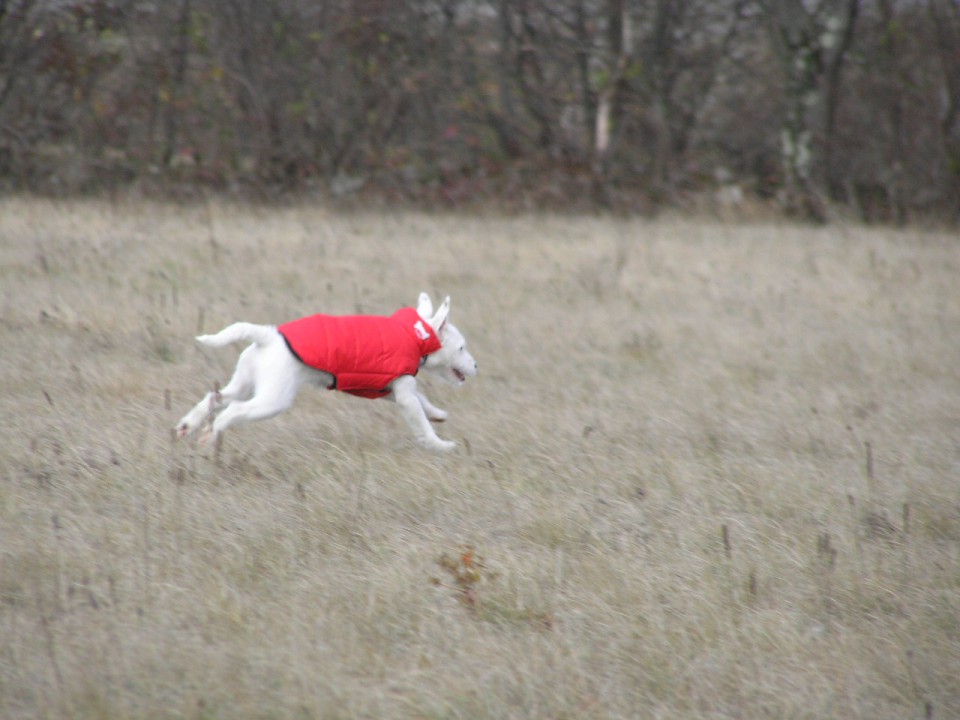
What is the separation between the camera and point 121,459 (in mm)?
4766

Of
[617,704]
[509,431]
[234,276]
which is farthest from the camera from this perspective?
[234,276]

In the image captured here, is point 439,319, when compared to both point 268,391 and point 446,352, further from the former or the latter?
point 268,391

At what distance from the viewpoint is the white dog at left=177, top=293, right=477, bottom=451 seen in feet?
16.2

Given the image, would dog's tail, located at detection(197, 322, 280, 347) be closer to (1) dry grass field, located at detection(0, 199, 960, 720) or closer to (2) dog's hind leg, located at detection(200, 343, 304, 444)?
(2) dog's hind leg, located at detection(200, 343, 304, 444)

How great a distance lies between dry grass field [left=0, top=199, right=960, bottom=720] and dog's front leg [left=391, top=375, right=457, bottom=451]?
103mm

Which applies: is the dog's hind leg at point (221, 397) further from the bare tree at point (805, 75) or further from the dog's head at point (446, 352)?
the bare tree at point (805, 75)

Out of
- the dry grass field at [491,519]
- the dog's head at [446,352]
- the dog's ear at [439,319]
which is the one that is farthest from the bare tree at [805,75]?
the dog's ear at [439,319]

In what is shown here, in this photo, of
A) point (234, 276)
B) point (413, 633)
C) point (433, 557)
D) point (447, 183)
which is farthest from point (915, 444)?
point (447, 183)

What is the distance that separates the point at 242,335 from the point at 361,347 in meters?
0.60

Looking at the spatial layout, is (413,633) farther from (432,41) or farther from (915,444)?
(432,41)

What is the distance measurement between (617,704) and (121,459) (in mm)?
2656

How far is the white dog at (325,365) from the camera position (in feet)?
16.2

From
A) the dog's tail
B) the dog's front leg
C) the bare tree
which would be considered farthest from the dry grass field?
the bare tree

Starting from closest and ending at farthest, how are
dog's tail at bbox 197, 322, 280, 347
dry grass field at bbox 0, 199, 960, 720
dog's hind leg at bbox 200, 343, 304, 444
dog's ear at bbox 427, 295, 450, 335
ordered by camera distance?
dry grass field at bbox 0, 199, 960, 720 → dog's tail at bbox 197, 322, 280, 347 → dog's hind leg at bbox 200, 343, 304, 444 → dog's ear at bbox 427, 295, 450, 335
